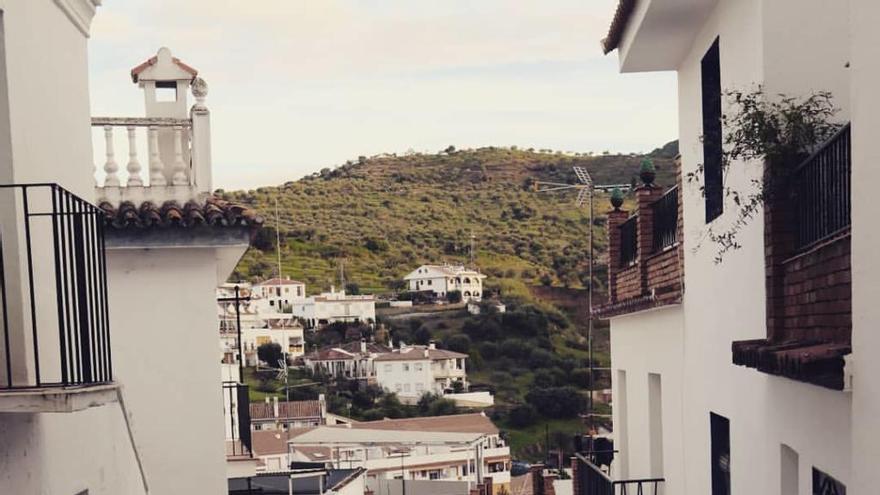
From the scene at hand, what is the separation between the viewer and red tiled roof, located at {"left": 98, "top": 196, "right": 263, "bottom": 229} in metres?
9.89

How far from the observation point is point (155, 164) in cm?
1027

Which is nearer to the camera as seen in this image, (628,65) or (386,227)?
(628,65)

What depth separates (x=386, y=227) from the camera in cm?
7100

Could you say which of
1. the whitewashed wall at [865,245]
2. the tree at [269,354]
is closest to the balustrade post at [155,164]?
the whitewashed wall at [865,245]

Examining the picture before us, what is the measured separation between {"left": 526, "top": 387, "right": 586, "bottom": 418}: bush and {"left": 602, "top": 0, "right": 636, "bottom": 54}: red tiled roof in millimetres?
40523

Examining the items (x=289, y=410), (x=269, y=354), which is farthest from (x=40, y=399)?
(x=269, y=354)

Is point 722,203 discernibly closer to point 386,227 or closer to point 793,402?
point 793,402

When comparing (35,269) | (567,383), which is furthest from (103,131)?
(567,383)

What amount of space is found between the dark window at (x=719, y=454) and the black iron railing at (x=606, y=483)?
1.77 meters

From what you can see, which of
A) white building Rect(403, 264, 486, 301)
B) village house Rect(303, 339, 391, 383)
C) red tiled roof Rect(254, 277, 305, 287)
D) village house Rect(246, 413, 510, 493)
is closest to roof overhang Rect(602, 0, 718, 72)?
village house Rect(246, 413, 510, 493)

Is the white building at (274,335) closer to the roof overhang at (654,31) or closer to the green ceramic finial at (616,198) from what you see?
the green ceramic finial at (616,198)

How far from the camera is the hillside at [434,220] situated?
2537 inches

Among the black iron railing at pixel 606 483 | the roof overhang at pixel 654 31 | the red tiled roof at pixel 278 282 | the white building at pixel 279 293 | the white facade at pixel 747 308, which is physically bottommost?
the white building at pixel 279 293

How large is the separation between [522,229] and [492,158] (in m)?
13.4
